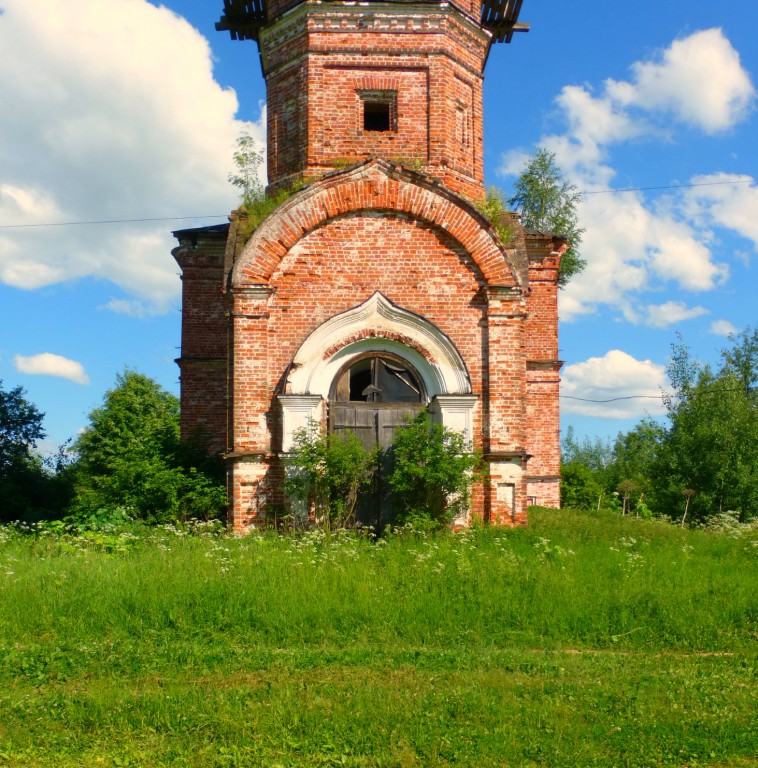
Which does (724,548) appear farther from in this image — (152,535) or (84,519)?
(84,519)

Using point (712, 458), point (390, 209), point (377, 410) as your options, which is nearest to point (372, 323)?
point (377, 410)

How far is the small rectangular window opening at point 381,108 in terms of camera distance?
13.0 meters

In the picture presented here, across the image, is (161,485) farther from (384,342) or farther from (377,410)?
(384,342)

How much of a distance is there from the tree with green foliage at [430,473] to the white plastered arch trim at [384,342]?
83 cm

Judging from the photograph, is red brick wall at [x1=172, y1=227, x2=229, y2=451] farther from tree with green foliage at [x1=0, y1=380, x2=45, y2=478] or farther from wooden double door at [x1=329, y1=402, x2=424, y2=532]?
tree with green foliage at [x1=0, y1=380, x2=45, y2=478]

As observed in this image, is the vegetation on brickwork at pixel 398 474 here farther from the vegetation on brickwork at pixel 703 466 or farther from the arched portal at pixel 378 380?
the vegetation on brickwork at pixel 703 466

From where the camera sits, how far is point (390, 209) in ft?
37.7

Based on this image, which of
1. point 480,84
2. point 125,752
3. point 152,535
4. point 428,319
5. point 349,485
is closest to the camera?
point 125,752

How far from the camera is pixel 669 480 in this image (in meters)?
25.7

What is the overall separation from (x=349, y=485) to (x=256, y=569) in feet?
9.20

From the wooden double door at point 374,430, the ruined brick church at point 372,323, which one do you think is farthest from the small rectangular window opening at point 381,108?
the wooden double door at point 374,430

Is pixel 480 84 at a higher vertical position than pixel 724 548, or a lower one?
higher

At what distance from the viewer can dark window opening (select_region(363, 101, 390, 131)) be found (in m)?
13.1

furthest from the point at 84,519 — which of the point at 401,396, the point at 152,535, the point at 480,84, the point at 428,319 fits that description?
the point at 480,84
